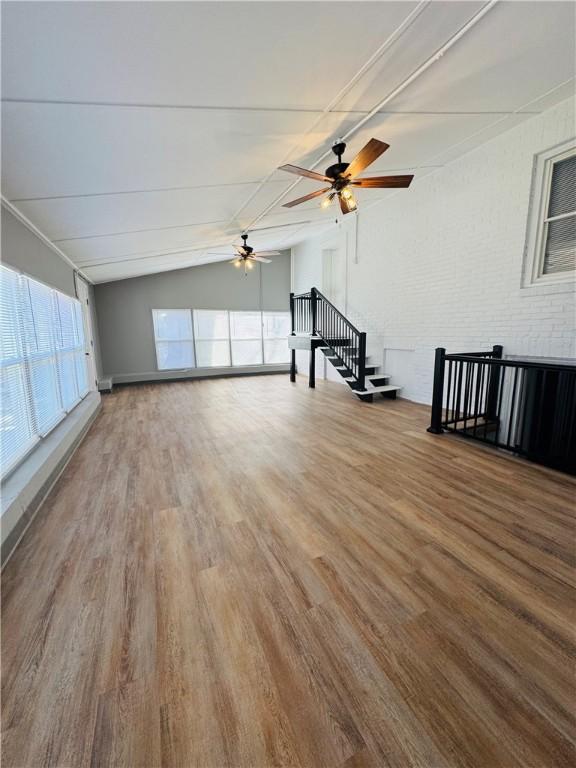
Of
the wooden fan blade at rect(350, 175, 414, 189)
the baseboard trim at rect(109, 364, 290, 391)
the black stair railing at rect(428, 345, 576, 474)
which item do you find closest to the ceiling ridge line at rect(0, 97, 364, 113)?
the wooden fan blade at rect(350, 175, 414, 189)

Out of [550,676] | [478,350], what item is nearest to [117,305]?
[478,350]

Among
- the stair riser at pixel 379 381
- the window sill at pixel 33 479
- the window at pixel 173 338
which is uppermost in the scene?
the window at pixel 173 338

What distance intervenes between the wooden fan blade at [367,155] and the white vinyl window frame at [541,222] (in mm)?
2404

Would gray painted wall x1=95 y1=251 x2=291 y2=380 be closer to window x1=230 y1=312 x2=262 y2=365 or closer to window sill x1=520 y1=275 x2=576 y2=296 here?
window x1=230 y1=312 x2=262 y2=365

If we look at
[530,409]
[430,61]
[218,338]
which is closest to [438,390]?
[530,409]

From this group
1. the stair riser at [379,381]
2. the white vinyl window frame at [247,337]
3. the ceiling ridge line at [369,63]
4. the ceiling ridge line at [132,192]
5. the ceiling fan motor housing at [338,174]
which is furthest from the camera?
the white vinyl window frame at [247,337]

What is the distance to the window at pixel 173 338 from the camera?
28.2 ft

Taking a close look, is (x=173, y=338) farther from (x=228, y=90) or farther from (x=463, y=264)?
(x=228, y=90)

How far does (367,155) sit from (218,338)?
7215mm

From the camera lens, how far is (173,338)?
28.8ft

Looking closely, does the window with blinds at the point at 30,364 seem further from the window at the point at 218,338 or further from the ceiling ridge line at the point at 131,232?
the window at the point at 218,338

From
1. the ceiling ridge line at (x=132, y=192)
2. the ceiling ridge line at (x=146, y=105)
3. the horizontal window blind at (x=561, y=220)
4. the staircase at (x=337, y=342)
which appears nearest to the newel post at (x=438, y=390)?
the horizontal window blind at (x=561, y=220)

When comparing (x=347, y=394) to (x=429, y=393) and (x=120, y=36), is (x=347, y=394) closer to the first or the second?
(x=429, y=393)

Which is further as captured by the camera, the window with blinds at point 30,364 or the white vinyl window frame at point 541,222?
the white vinyl window frame at point 541,222
